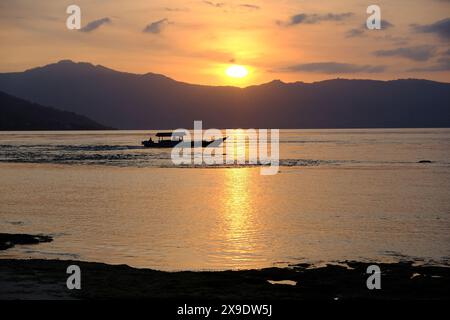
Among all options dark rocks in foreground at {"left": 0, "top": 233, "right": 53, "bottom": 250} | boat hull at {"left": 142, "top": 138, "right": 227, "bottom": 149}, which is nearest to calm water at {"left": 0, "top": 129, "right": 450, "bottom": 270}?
dark rocks in foreground at {"left": 0, "top": 233, "right": 53, "bottom": 250}

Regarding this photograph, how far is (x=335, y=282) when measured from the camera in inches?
837

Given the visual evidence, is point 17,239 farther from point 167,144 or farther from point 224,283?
point 167,144

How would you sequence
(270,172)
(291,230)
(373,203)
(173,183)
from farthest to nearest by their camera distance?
1. (270,172)
2. (173,183)
3. (373,203)
4. (291,230)

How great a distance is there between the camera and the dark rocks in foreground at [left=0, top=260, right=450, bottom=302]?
1892 centimetres

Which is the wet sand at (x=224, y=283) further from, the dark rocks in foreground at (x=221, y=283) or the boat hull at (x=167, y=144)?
the boat hull at (x=167, y=144)

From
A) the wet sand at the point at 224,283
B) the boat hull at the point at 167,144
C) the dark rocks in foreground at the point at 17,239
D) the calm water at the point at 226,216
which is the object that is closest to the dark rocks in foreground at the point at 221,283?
the wet sand at the point at 224,283

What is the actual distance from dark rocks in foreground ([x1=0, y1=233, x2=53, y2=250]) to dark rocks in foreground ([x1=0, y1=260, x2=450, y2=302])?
5.47 meters

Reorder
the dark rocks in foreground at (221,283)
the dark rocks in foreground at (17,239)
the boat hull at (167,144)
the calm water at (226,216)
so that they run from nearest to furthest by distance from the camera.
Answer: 1. the dark rocks in foreground at (221,283)
2. the calm water at (226,216)
3. the dark rocks in foreground at (17,239)
4. the boat hull at (167,144)

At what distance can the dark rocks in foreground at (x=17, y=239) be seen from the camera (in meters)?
28.8

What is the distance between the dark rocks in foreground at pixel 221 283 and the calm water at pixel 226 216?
123 inches

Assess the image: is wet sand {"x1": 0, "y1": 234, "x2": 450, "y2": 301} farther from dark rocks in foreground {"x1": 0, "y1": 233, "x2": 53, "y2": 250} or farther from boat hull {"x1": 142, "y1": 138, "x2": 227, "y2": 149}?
boat hull {"x1": 142, "y1": 138, "x2": 227, "y2": 149}
